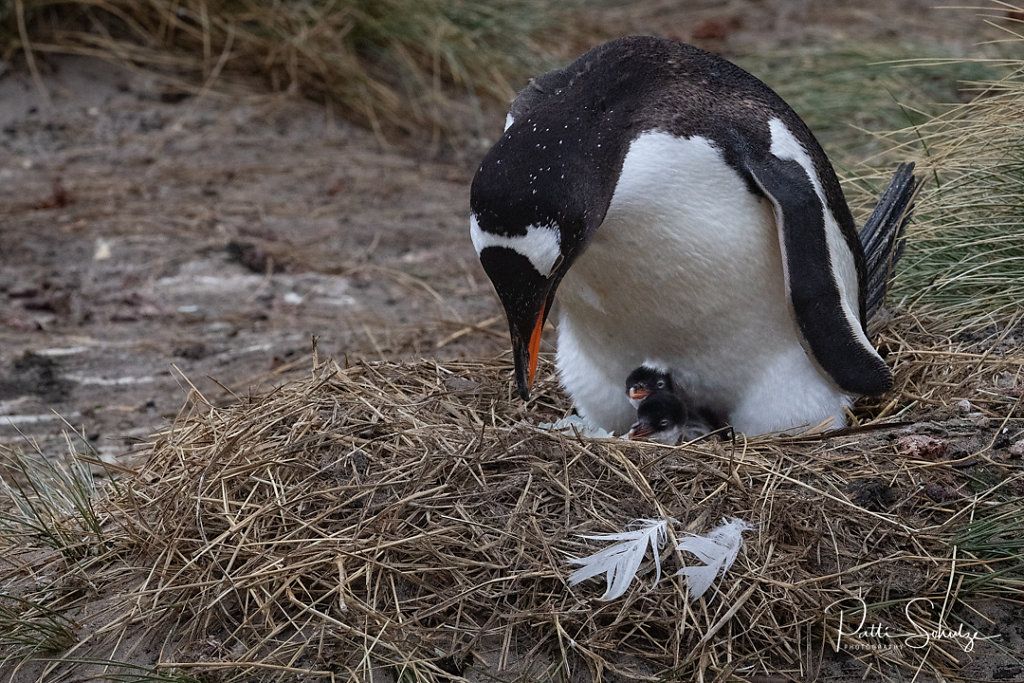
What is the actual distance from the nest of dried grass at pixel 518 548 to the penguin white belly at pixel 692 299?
312 millimetres

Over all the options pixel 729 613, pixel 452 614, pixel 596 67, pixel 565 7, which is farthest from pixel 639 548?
pixel 565 7

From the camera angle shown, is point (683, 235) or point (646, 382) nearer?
point (683, 235)

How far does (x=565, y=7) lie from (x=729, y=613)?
6.32 metres

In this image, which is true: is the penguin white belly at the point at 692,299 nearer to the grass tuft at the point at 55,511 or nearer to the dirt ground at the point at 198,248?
the dirt ground at the point at 198,248

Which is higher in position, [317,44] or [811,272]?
[811,272]

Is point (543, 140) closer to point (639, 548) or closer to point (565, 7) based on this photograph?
point (639, 548)

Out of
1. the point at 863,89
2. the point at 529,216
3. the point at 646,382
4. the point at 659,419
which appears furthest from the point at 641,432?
the point at 863,89

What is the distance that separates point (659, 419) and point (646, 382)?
5.7 inches

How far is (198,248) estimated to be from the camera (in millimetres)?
5391

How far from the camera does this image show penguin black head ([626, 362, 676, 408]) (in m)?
3.24

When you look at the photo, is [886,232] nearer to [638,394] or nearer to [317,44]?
[638,394]

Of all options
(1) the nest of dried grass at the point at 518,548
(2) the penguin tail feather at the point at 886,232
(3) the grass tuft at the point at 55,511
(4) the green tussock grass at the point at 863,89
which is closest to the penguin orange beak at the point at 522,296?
(1) the nest of dried grass at the point at 518,548

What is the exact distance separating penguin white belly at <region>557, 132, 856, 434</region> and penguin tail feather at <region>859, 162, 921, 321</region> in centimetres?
54

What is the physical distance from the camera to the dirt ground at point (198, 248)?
441 centimetres
